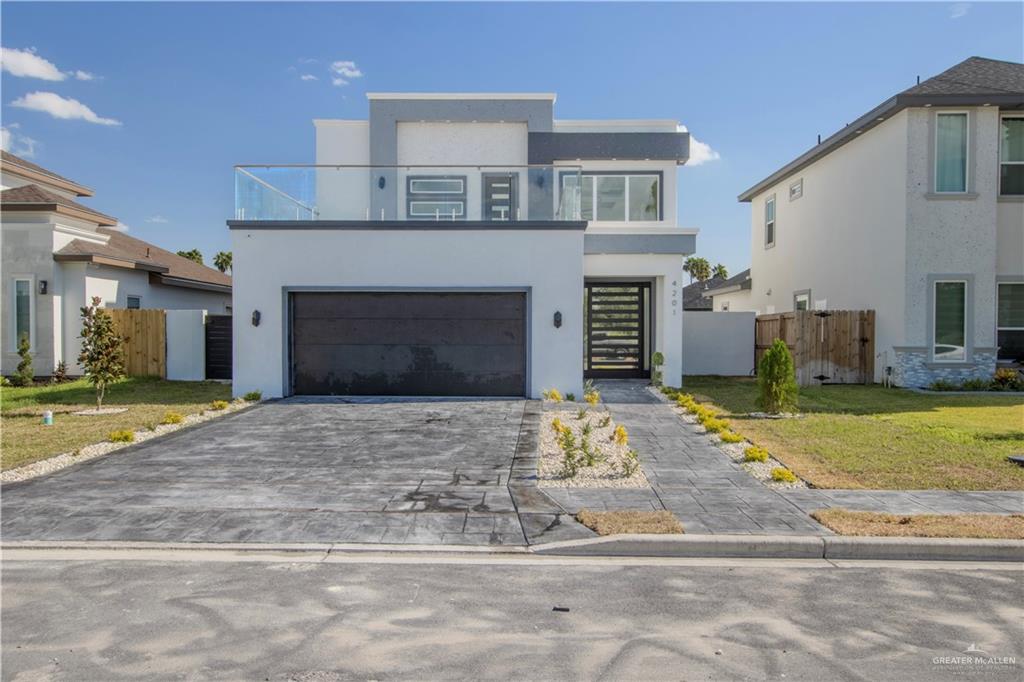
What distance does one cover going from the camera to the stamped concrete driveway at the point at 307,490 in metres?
5.64

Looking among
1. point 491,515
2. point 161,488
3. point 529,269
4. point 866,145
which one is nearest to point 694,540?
point 491,515

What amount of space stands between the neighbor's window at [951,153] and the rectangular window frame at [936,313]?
2.06m

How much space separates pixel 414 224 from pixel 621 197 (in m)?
5.78

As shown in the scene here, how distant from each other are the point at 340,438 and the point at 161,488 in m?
2.91

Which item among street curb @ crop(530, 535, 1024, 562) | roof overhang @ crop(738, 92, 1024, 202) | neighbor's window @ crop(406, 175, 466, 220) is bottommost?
street curb @ crop(530, 535, 1024, 562)

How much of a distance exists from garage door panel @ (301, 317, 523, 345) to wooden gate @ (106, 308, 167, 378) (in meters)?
6.22

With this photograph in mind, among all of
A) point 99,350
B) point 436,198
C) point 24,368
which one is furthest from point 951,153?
point 24,368

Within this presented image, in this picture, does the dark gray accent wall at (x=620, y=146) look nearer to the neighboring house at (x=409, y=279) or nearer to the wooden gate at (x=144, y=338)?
the neighboring house at (x=409, y=279)

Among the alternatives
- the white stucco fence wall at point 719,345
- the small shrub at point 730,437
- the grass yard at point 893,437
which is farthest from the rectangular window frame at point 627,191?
the small shrub at point 730,437

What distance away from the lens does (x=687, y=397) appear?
12.8m

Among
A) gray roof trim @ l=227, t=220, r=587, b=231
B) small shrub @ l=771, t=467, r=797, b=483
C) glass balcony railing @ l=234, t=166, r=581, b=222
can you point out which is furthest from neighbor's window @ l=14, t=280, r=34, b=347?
small shrub @ l=771, t=467, r=797, b=483

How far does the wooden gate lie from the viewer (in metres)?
16.9

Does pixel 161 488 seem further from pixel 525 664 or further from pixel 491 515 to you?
pixel 525 664

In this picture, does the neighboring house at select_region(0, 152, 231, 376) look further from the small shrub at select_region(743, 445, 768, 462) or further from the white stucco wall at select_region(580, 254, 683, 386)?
the small shrub at select_region(743, 445, 768, 462)
